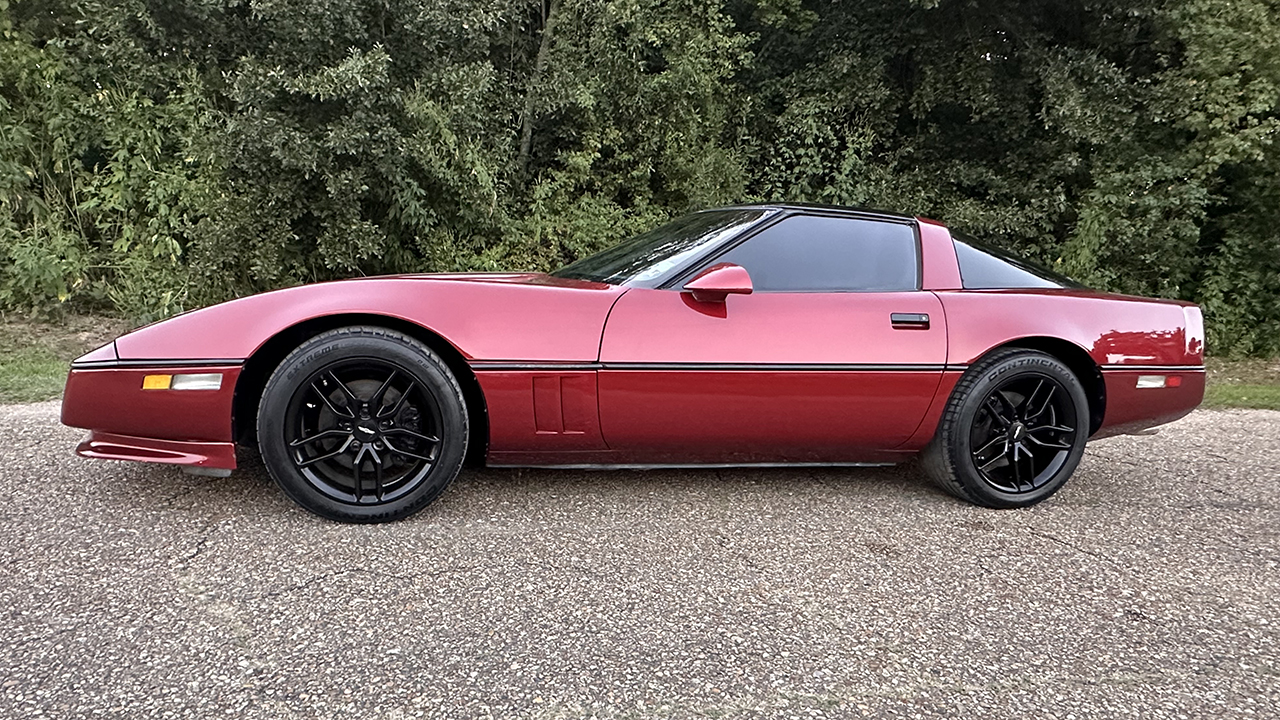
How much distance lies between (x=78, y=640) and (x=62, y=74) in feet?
24.6

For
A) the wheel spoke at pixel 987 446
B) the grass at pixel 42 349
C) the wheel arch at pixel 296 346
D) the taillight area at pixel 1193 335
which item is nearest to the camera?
the wheel arch at pixel 296 346

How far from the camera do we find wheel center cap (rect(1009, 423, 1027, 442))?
119 inches

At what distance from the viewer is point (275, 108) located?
6.78 metres

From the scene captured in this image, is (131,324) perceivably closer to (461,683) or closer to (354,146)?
(354,146)

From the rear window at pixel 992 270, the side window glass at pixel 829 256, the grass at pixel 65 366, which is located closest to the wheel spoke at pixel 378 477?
the side window glass at pixel 829 256

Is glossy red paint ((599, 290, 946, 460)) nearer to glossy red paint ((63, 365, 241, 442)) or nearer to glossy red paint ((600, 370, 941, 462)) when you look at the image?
glossy red paint ((600, 370, 941, 462))

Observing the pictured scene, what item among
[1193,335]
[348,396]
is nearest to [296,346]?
[348,396]

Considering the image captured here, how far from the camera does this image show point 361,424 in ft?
8.50

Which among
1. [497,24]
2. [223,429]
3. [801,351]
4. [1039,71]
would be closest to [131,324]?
[497,24]

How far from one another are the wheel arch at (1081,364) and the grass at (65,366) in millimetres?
3058

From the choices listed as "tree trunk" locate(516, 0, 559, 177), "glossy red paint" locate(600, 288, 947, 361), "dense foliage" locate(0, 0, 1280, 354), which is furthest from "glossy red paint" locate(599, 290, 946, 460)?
"tree trunk" locate(516, 0, 559, 177)

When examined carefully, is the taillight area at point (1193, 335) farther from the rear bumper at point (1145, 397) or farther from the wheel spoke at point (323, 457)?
the wheel spoke at point (323, 457)

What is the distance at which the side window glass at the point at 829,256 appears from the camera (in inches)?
115

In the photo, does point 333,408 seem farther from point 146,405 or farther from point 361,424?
point 146,405
